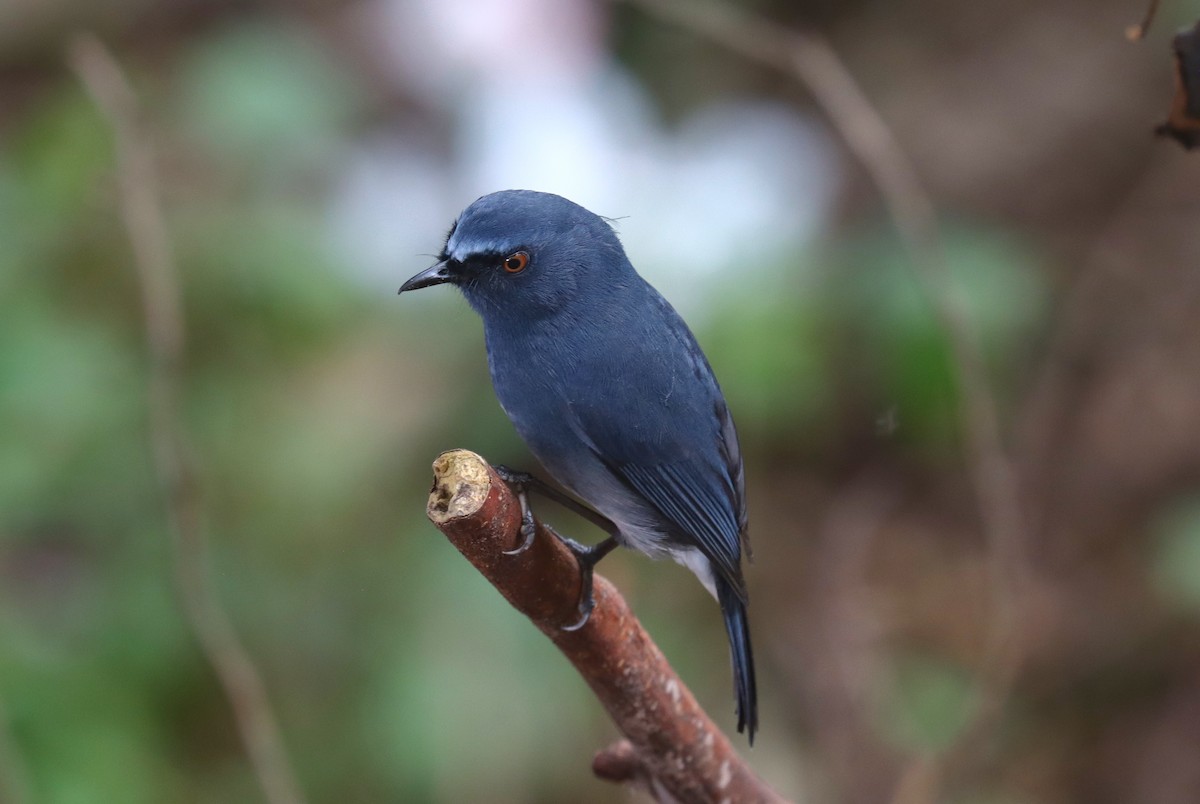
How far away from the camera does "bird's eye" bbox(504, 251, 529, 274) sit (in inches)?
89.6

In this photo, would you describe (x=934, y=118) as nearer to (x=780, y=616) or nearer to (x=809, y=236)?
(x=809, y=236)

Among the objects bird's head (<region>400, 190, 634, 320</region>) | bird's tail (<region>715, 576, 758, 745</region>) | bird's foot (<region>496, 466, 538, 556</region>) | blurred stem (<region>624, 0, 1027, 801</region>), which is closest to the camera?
bird's foot (<region>496, 466, 538, 556</region>)

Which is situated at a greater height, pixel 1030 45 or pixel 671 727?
pixel 1030 45

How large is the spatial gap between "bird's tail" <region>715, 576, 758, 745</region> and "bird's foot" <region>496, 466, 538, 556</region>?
54 centimetres

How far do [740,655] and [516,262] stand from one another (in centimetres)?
86

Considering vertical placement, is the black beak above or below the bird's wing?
above

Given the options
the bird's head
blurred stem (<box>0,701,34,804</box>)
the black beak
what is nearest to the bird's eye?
the bird's head

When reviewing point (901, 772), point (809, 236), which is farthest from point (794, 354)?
point (901, 772)

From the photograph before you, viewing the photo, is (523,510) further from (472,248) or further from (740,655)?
(740,655)

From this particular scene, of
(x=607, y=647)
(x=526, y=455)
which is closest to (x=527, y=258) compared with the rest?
(x=607, y=647)

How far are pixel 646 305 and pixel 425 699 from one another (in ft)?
4.09

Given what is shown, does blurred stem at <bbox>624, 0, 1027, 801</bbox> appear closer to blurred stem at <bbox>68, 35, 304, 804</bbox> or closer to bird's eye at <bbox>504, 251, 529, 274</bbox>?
bird's eye at <bbox>504, 251, 529, 274</bbox>

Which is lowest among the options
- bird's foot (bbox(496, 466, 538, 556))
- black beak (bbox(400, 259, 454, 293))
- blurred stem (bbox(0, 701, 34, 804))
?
blurred stem (bbox(0, 701, 34, 804))

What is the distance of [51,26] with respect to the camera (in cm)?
439
